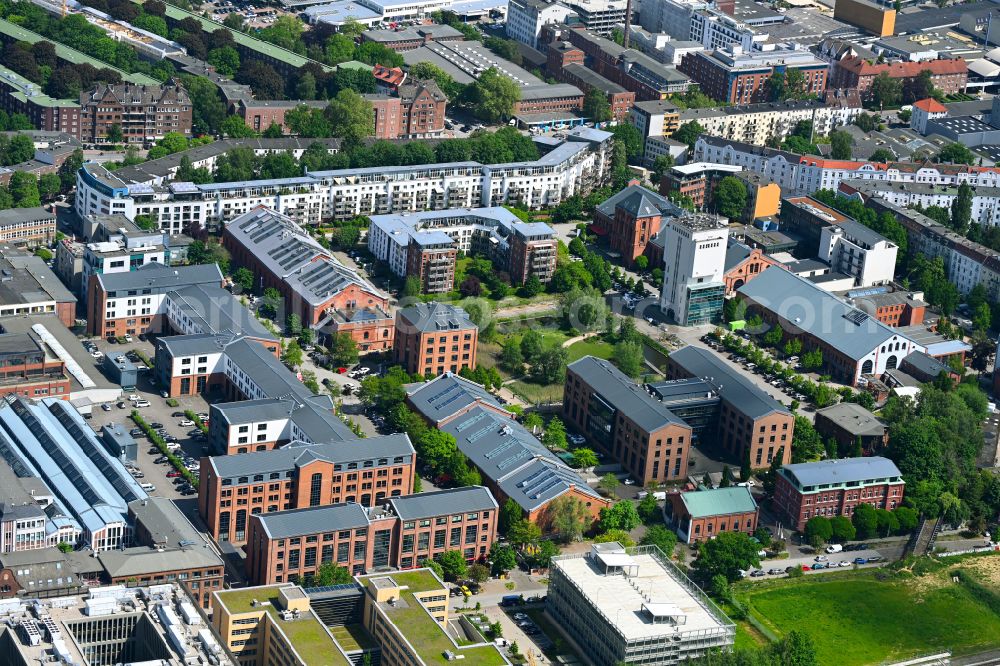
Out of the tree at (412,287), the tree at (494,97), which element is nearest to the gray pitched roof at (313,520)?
the tree at (412,287)

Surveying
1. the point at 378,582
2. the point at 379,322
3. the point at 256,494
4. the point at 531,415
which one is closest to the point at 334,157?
the point at 379,322

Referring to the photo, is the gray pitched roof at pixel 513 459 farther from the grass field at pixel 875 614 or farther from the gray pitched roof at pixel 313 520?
the grass field at pixel 875 614

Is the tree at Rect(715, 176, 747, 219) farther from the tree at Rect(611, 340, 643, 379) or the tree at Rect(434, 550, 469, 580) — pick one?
the tree at Rect(434, 550, 469, 580)

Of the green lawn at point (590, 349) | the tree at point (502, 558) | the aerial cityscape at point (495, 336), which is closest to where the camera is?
the aerial cityscape at point (495, 336)

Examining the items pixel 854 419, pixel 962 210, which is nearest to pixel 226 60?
pixel 962 210

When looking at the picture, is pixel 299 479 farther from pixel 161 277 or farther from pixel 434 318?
pixel 161 277

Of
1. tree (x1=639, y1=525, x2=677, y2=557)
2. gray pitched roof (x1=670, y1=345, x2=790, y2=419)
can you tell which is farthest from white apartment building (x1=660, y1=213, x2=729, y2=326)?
tree (x1=639, y1=525, x2=677, y2=557)
